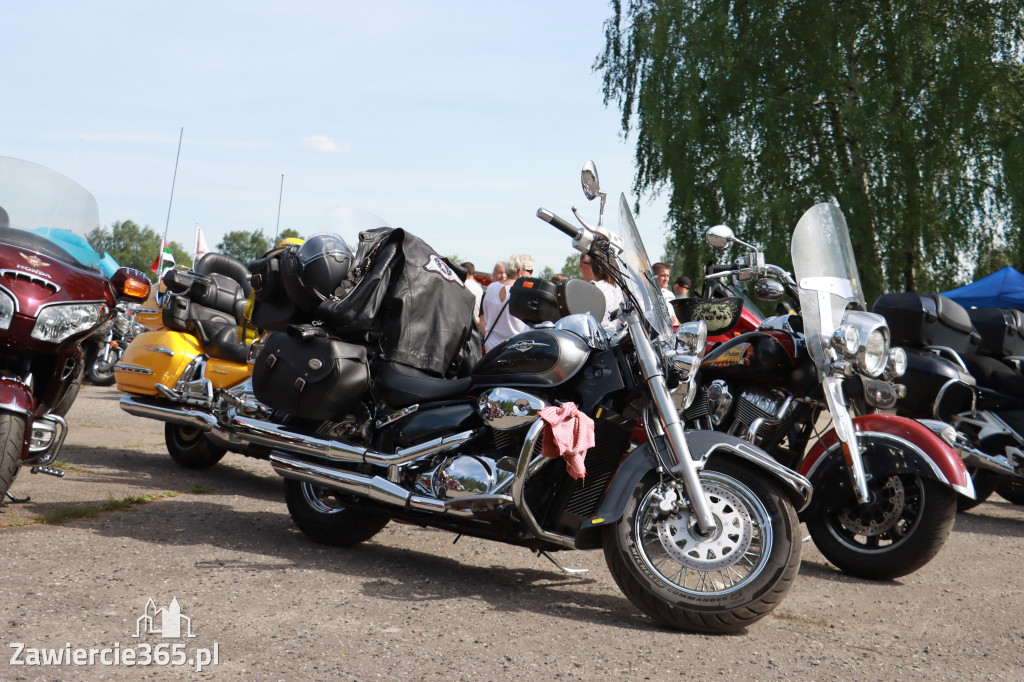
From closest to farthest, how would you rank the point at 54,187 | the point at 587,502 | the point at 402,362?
the point at 587,502, the point at 402,362, the point at 54,187

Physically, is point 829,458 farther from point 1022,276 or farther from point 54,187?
point 1022,276

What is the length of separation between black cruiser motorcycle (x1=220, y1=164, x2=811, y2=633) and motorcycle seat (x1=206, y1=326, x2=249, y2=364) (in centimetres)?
150

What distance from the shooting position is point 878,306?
6.46 m

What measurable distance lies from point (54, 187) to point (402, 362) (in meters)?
2.16

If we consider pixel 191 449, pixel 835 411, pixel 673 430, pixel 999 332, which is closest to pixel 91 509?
pixel 191 449

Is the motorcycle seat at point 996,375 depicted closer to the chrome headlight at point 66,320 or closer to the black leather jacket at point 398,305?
the black leather jacket at point 398,305

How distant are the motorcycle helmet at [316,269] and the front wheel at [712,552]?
6.00ft

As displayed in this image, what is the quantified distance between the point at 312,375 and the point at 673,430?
5.57ft

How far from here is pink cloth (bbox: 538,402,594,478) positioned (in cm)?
348

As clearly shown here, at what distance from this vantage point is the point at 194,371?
20.0 ft

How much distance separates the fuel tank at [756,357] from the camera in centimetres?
475

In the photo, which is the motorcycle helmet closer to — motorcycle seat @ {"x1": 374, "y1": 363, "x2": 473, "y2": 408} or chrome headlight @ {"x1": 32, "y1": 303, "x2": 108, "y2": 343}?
motorcycle seat @ {"x1": 374, "y1": 363, "x2": 473, "y2": 408}

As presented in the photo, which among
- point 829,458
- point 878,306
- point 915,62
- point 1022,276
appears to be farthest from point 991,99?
point 829,458

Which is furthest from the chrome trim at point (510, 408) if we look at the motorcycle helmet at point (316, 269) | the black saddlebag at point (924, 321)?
the black saddlebag at point (924, 321)
